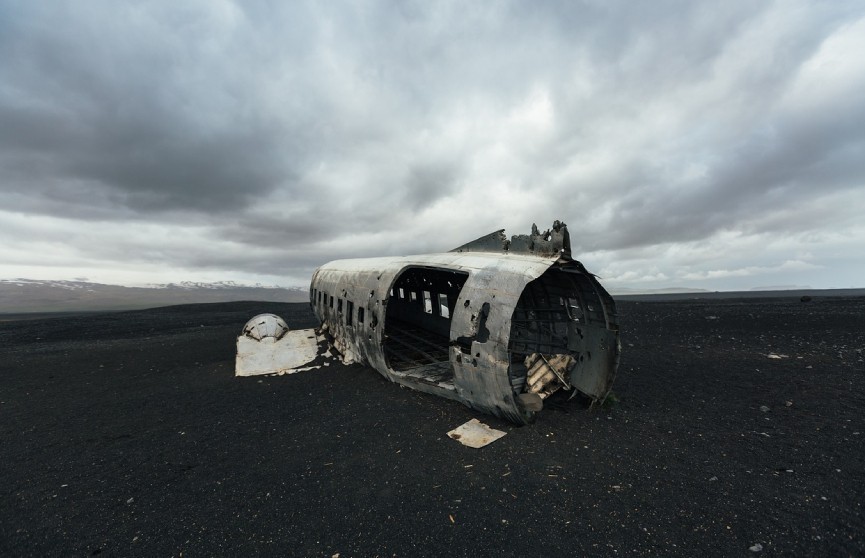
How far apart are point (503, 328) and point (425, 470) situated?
3105mm

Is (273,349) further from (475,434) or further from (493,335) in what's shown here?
(493,335)

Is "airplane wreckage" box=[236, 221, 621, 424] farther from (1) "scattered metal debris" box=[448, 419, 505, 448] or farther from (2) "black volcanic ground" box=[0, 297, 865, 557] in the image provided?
(2) "black volcanic ground" box=[0, 297, 865, 557]

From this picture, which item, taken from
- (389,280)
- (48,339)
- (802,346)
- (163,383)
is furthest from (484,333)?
(48,339)

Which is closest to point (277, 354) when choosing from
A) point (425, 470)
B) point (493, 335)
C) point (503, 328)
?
point (425, 470)

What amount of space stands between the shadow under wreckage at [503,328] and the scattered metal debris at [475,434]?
416mm

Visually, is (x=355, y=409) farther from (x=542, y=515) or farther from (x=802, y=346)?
(x=802, y=346)

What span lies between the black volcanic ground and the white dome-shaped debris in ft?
13.5

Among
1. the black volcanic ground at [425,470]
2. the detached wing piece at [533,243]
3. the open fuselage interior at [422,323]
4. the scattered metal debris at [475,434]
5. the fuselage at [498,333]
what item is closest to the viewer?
the black volcanic ground at [425,470]

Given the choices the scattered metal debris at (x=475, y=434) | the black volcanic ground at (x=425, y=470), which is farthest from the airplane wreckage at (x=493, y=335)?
the black volcanic ground at (x=425, y=470)

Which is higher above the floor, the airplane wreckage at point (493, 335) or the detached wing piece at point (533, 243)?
the detached wing piece at point (533, 243)

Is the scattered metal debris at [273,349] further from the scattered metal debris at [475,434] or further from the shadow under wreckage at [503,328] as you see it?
the scattered metal debris at [475,434]

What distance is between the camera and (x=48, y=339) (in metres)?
24.0

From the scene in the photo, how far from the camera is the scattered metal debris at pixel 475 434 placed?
7.34 metres

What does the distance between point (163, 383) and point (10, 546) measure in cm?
884
